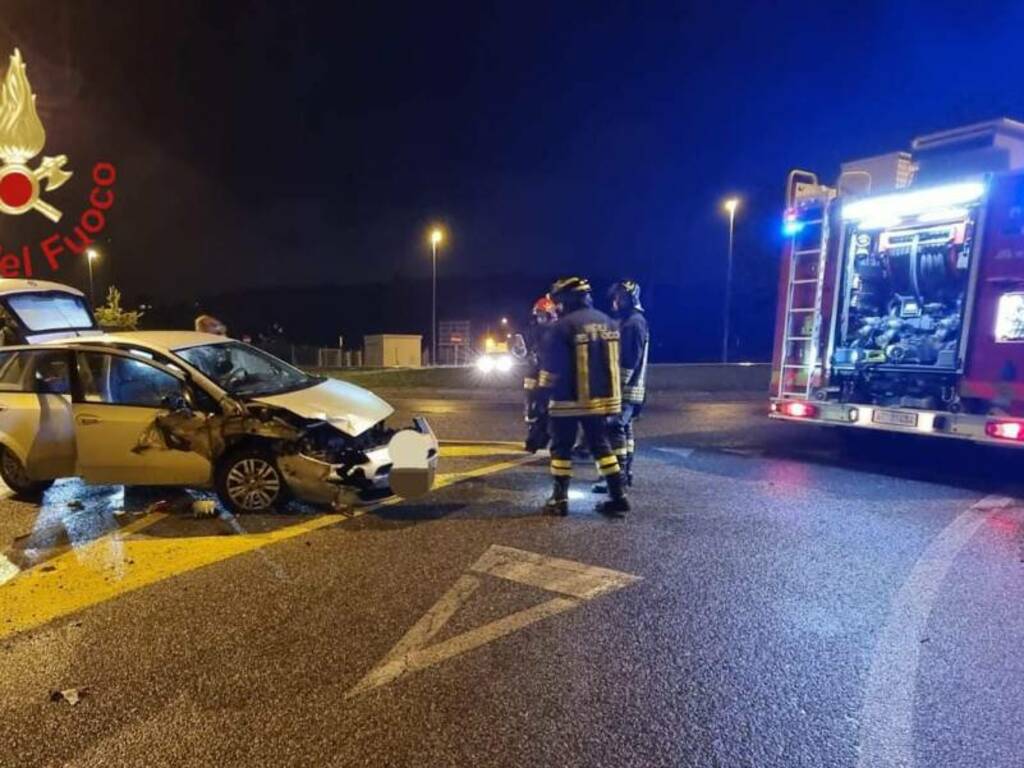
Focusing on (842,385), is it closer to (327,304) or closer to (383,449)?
(383,449)

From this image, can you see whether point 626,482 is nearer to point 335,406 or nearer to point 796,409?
point 796,409

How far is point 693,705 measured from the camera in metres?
2.81

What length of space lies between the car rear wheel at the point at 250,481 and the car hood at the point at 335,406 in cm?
44

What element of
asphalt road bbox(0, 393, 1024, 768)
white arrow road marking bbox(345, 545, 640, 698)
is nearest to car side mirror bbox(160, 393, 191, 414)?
asphalt road bbox(0, 393, 1024, 768)

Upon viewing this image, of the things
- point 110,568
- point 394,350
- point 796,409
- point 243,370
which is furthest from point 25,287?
point 394,350

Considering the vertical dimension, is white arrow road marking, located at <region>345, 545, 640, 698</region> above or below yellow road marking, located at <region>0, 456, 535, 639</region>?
Answer: above

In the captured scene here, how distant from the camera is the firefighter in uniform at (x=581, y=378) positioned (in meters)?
5.30

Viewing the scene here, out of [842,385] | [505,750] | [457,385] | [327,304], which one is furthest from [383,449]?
[327,304]

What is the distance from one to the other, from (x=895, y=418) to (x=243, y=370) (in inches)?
245

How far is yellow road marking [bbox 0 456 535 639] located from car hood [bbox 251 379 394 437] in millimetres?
750

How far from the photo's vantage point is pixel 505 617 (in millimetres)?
3656

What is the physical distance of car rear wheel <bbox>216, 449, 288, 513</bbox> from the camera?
538 cm

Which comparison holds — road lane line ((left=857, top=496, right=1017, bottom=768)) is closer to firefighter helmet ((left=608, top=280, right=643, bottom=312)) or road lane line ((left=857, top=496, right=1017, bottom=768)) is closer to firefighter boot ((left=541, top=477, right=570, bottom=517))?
firefighter boot ((left=541, top=477, right=570, bottom=517))

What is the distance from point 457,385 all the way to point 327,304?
76.4 metres
